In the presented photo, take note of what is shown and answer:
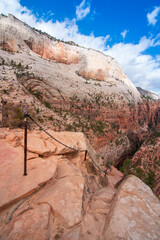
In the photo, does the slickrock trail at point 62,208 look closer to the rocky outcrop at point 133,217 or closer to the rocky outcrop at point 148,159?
the rocky outcrop at point 133,217

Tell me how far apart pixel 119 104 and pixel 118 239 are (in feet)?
69.3

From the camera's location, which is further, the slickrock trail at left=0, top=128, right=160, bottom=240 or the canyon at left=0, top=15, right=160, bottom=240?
the canyon at left=0, top=15, right=160, bottom=240

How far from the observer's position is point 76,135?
6012 millimetres

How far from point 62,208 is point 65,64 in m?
25.6

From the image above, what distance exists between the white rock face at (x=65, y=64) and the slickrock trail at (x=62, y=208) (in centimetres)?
1286

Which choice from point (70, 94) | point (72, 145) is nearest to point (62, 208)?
point (72, 145)

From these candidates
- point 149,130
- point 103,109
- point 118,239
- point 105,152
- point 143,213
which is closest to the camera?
point 118,239

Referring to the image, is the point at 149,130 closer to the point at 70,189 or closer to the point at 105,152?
the point at 105,152

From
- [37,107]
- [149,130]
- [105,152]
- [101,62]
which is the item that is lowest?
[105,152]

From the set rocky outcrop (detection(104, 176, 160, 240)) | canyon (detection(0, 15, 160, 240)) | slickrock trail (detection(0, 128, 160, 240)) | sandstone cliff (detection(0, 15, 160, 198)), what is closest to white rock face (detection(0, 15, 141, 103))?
sandstone cliff (detection(0, 15, 160, 198))

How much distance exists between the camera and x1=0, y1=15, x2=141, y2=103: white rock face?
52.1ft

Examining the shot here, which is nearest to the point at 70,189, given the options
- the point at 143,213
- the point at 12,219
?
the point at 12,219

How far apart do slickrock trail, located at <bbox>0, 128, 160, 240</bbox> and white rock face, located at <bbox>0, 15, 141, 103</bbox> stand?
506 inches

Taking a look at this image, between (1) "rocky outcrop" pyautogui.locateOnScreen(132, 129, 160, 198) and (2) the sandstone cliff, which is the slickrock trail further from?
(1) "rocky outcrop" pyautogui.locateOnScreen(132, 129, 160, 198)
